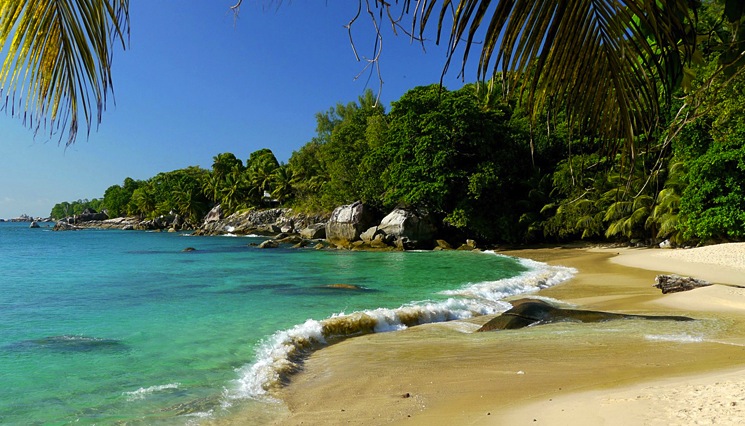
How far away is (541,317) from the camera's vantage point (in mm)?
9281

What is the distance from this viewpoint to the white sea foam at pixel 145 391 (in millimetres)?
5999

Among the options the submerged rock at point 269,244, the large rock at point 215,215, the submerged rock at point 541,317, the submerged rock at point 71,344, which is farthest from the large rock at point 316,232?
the submerged rock at point 541,317

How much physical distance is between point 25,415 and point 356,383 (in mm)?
3929

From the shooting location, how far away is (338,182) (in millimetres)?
40531

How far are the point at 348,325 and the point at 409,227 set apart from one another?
78.1 ft

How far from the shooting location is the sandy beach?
14.5 feet

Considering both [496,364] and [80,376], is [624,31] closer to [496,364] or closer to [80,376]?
[496,364]

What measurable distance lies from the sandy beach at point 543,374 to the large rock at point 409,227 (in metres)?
22.5

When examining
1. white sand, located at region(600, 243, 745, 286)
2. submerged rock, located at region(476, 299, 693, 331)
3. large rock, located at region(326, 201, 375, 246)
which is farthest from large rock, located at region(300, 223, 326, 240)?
submerged rock, located at region(476, 299, 693, 331)

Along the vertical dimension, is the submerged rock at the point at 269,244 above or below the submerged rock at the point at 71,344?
above

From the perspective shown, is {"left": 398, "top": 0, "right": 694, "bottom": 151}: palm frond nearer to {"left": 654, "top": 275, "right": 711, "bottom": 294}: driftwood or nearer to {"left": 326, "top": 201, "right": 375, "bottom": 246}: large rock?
{"left": 654, "top": 275, "right": 711, "bottom": 294}: driftwood

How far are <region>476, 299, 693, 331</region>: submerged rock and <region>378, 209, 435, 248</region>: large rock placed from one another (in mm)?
22895

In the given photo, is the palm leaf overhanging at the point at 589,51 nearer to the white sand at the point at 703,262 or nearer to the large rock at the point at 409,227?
the white sand at the point at 703,262

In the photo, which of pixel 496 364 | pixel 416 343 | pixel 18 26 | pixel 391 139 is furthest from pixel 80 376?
pixel 391 139
